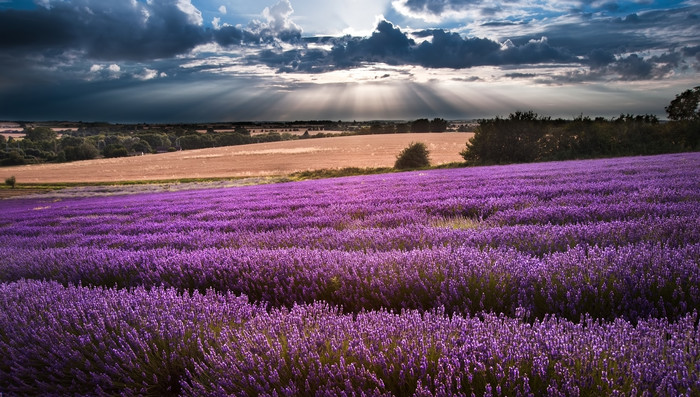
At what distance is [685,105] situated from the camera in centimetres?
3584

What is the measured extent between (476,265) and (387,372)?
1.37 metres

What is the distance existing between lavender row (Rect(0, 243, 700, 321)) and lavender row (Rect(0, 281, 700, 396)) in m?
0.37

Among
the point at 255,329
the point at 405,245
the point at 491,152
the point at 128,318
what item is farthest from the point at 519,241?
the point at 491,152

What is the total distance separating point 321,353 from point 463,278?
3.88 feet

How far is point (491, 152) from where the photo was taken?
33656mm

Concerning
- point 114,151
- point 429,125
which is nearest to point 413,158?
point 429,125

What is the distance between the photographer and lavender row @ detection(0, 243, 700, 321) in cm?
230

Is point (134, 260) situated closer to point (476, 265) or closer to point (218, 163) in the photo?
point (476, 265)

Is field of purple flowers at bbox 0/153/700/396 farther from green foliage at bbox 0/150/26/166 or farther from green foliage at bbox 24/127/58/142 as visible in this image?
green foliage at bbox 24/127/58/142

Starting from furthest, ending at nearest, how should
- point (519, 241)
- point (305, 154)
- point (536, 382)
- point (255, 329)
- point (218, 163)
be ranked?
point (305, 154) → point (218, 163) → point (519, 241) → point (255, 329) → point (536, 382)

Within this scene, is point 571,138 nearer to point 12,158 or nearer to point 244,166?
point 244,166

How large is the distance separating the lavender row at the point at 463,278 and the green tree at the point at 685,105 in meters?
42.1

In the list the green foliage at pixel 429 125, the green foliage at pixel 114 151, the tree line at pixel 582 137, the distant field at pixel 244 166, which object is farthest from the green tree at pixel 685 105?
the green foliage at pixel 114 151

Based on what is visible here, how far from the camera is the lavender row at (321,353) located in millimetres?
1398
